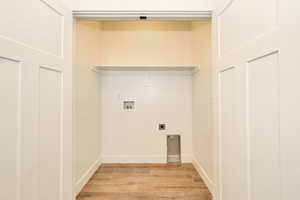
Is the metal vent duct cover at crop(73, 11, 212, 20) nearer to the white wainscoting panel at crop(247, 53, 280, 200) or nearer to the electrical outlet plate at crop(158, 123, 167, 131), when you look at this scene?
the white wainscoting panel at crop(247, 53, 280, 200)

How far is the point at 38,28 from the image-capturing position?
4.01ft

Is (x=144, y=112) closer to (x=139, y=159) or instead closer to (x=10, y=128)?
(x=139, y=159)

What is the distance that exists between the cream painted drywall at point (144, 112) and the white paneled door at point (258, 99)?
228 centimetres

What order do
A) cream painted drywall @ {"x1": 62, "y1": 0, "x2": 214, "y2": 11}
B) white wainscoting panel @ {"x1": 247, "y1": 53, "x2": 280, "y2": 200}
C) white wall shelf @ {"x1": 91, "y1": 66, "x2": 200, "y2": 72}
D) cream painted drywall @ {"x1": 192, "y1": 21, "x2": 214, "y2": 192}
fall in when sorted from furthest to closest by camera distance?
white wall shelf @ {"x1": 91, "y1": 66, "x2": 200, "y2": 72}, cream painted drywall @ {"x1": 192, "y1": 21, "x2": 214, "y2": 192}, cream painted drywall @ {"x1": 62, "y1": 0, "x2": 214, "y2": 11}, white wainscoting panel @ {"x1": 247, "y1": 53, "x2": 280, "y2": 200}

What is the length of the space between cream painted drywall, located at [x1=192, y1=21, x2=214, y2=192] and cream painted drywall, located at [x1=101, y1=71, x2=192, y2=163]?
26cm

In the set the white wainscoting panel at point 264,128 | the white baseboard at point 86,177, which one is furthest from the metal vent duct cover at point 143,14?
the white baseboard at point 86,177

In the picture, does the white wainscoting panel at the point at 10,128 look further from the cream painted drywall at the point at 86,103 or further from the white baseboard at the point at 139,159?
the white baseboard at the point at 139,159

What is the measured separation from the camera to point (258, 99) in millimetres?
1042

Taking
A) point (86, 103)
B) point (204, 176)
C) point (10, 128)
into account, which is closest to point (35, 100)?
point (10, 128)

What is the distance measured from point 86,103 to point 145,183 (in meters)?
1.34

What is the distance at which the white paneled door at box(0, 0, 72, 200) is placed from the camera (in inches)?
38.2

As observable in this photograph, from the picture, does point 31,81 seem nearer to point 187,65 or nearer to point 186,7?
point 186,7

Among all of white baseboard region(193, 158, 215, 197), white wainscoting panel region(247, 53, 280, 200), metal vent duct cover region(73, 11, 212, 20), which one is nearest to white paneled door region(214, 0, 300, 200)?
white wainscoting panel region(247, 53, 280, 200)

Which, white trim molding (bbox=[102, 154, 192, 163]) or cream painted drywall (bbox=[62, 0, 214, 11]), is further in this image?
white trim molding (bbox=[102, 154, 192, 163])
